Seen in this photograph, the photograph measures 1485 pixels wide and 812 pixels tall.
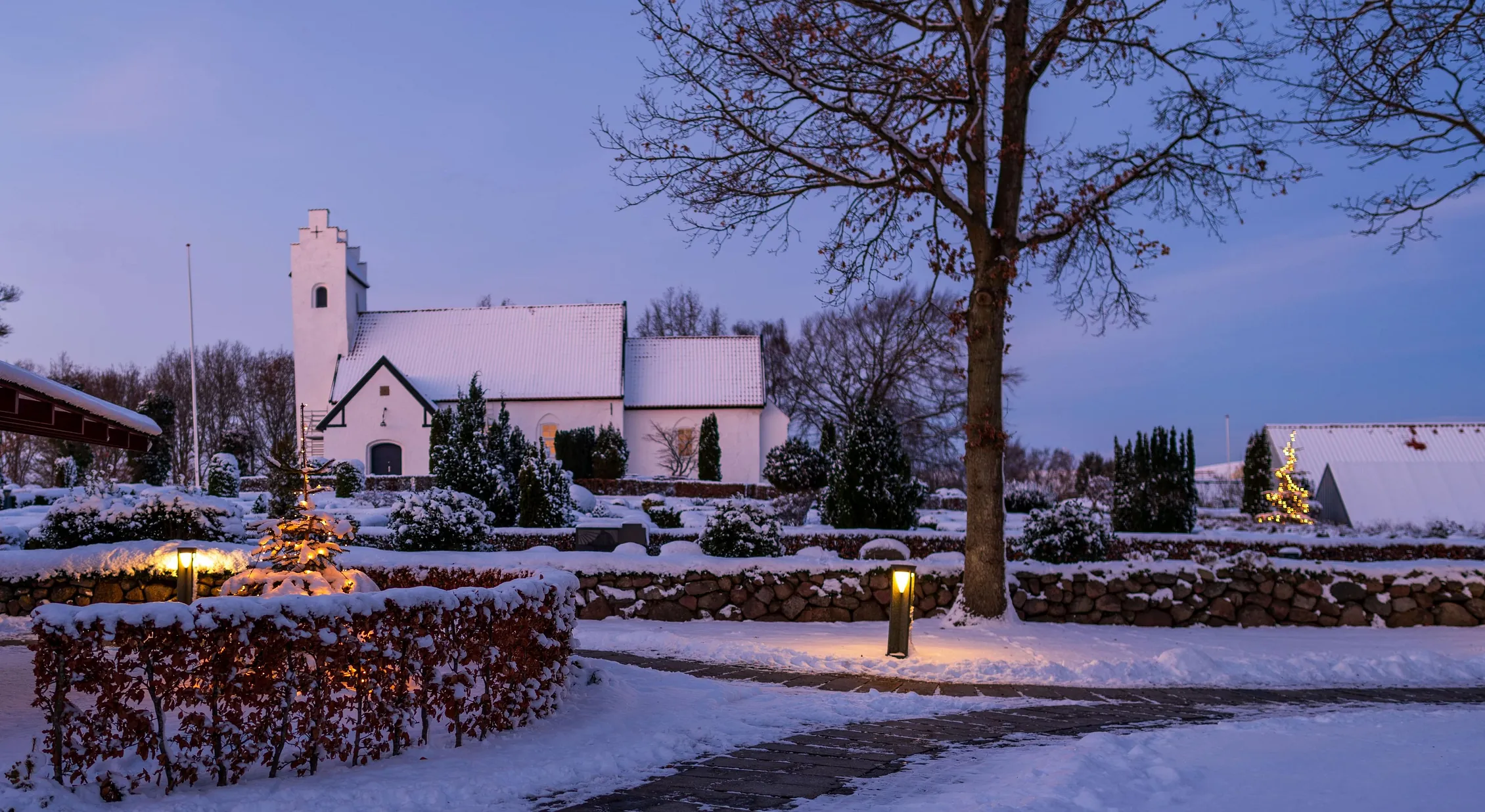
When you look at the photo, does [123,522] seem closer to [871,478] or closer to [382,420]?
[871,478]

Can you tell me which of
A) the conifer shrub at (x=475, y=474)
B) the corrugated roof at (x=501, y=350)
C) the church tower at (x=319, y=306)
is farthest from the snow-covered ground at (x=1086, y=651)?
the church tower at (x=319, y=306)

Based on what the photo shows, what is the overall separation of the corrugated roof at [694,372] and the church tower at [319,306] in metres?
12.9

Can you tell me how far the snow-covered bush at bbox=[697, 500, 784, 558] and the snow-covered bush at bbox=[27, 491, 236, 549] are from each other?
285 inches

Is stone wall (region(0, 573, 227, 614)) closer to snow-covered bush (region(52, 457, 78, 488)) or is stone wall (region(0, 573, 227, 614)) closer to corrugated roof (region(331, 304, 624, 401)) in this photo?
snow-covered bush (region(52, 457, 78, 488))

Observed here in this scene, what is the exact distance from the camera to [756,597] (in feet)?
44.0

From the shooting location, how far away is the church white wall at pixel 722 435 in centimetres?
4538

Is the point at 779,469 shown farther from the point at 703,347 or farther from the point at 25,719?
the point at 25,719

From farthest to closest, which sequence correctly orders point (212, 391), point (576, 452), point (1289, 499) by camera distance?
point (212, 391)
point (576, 452)
point (1289, 499)

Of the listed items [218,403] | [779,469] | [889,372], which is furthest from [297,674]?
[218,403]

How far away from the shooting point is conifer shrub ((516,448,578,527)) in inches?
806

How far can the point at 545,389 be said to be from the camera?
45031 mm

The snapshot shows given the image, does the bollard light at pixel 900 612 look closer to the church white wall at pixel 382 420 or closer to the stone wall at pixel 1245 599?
the stone wall at pixel 1245 599

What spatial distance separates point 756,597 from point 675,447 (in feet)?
102

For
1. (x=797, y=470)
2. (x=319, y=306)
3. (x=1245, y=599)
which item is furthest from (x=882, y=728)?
(x=319, y=306)
